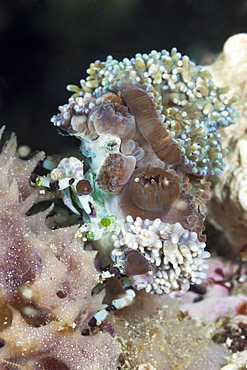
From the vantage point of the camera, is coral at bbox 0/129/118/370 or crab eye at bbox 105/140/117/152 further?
crab eye at bbox 105/140/117/152

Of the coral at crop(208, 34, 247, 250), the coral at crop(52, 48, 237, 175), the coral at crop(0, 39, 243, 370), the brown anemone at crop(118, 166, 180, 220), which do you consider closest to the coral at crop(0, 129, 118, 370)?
the coral at crop(0, 39, 243, 370)

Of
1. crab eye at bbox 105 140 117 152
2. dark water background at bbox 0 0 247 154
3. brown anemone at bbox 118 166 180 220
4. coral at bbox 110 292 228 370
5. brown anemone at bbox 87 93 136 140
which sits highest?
dark water background at bbox 0 0 247 154

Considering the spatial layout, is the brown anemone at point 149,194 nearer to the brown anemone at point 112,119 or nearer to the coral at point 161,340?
the brown anemone at point 112,119

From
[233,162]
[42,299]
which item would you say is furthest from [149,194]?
[233,162]

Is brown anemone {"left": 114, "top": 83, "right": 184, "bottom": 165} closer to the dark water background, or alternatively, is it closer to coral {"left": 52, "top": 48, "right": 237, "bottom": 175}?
coral {"left": 52, "top": 48, "right": 237, "bottom": 175}

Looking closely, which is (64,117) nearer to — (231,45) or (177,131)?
(177,131)

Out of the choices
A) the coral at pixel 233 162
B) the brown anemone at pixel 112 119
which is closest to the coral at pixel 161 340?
the coral at pixel 233 162

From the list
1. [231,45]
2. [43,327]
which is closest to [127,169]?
[43,327]
